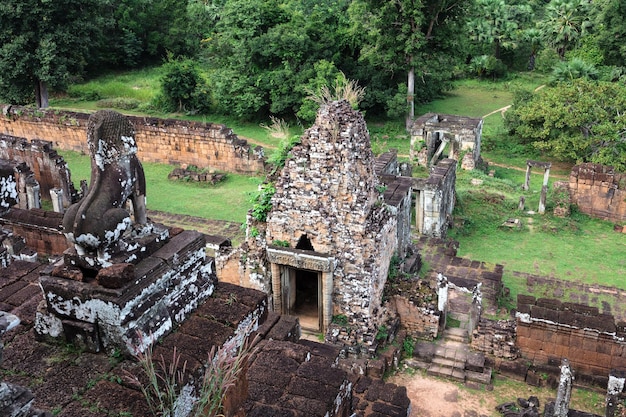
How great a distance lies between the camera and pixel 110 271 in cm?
477

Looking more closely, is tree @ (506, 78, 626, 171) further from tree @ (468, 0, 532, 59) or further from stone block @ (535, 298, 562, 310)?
tree @ (468, 0, 532, 59)

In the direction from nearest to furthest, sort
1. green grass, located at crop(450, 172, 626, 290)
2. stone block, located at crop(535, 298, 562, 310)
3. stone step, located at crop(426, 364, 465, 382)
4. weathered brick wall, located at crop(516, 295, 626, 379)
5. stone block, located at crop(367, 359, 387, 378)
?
weathered brick wall, located at crop(516, 295, 626, 379), stone block, located at crop(367, 359, 387, 378), stone step, located at crop(426, 364, 465, 382), stone block, located at crop(535, 298, 562, 310), green grass, located at crop(450, 172, 626, 290)

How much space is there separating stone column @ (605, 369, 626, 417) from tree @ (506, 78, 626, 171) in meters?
15.6

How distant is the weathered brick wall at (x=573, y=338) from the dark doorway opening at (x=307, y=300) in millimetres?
4115

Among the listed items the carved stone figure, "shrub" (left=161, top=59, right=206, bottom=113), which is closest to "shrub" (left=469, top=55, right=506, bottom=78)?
"shrub" (left=161, top=59, right=206, bottom=113)

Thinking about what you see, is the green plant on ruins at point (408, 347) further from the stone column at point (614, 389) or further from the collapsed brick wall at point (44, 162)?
the collapsed brick wall at point (44, 162)

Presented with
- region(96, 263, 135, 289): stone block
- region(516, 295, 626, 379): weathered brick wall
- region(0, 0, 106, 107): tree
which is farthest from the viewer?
region(0, 0, 106, 107): tree

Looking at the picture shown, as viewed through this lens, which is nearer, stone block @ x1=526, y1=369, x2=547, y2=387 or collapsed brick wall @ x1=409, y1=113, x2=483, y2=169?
stone block @ x1=526, y1=369, x2=547, y2=387

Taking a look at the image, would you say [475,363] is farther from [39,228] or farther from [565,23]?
[565,23]

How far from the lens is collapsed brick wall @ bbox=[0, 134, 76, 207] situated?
2114 centimetres

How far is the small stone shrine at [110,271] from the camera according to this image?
15.8ft

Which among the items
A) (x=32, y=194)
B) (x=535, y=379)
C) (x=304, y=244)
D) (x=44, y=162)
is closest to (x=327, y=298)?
(x=304, y=244)

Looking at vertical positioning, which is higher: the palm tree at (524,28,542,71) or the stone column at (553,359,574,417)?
the palm tree at (524,28,542,71)

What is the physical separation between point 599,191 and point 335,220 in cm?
1377
